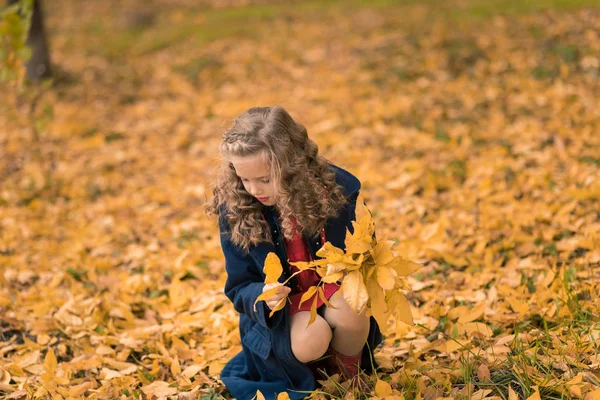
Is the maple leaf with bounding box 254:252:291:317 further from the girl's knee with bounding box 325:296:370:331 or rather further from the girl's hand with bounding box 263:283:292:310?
the girl's knee with bounding box 325:296:370:331

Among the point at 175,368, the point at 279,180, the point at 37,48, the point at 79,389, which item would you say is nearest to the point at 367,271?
the point at 279,180

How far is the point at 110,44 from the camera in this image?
8.70m

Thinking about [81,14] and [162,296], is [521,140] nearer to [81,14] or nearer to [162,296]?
[162,296]

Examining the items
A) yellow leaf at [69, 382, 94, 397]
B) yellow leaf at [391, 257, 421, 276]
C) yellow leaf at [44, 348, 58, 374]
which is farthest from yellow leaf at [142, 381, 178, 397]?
yellow leaf at [391, 257, 421, 276]

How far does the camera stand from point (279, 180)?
206 centimetres

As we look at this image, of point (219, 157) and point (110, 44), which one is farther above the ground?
point (110, 44)

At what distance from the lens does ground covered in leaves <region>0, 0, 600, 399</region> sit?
8.17ft

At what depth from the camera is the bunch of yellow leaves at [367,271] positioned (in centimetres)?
177

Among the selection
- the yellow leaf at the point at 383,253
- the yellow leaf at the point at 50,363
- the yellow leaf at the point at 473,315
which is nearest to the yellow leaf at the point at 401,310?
the yellow leaf at the point at 383,253

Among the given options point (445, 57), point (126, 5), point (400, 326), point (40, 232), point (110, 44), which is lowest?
point (400, 326)

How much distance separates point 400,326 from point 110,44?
23.6ft

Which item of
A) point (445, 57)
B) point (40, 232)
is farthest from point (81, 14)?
point (40, 232)

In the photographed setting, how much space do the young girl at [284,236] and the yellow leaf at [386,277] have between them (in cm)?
33

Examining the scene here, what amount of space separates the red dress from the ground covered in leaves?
295 millimetres
